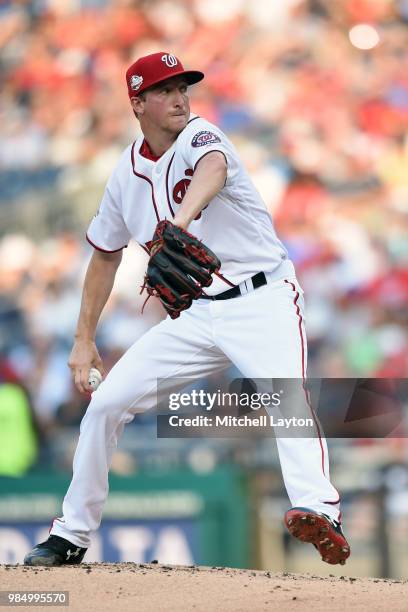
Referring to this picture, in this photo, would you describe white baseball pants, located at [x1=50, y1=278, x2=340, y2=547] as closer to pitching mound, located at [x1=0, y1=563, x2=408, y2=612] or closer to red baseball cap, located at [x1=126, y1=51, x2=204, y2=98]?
pitching mound, located at [x1=0, y1=563, x2=408, y2=612]

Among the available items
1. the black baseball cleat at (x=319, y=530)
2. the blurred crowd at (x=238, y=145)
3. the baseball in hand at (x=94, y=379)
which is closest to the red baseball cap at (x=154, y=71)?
the baseball in hand at (x=94, y=379)

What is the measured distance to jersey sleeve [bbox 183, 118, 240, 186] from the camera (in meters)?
3.43

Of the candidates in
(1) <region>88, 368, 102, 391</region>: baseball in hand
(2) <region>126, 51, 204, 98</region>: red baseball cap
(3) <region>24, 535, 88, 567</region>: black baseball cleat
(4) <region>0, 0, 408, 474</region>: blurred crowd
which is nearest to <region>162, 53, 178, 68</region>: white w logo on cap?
(2) <region>126, 51, 204, 98</region>: red baseball cap

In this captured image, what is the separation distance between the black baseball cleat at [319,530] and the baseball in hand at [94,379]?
3.31 feet

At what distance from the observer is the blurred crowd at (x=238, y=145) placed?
29.0 feet

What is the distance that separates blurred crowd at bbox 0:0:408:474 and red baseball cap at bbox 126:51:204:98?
505cm

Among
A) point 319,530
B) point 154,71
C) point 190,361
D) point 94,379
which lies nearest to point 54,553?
point 94,379

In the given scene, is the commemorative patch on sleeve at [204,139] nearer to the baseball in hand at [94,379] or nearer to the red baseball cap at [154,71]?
the red baseball cap at [154,71]

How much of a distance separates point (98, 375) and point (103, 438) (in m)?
0.31

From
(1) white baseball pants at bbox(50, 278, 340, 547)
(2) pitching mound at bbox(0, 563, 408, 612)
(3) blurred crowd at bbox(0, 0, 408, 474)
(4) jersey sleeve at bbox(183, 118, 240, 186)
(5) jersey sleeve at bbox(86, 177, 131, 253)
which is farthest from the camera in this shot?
(3) blurred crowd at bbox(0, 0, 408, 474)

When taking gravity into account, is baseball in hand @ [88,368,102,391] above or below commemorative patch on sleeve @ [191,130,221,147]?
below

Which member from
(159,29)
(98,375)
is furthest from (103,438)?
(159,29)

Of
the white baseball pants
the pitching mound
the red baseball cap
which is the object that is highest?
the red baseball cap

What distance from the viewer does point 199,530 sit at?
558 centimetres
